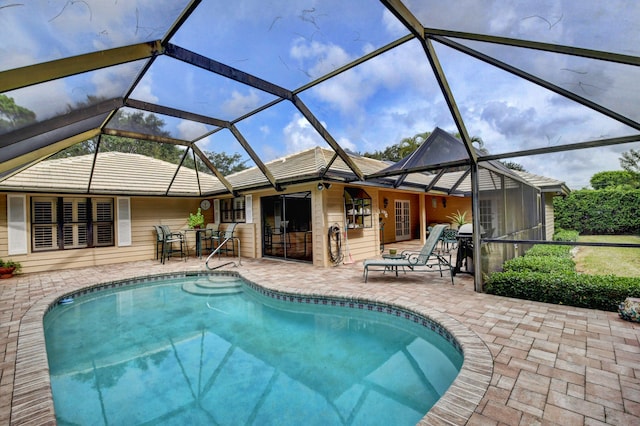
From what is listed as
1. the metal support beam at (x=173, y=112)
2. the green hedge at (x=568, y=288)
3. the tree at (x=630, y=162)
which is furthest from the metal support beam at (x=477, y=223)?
the tree at (x=630, y=162)

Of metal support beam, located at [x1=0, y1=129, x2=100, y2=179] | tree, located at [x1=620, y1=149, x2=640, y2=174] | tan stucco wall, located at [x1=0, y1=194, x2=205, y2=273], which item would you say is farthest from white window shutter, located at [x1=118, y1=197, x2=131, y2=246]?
tree, located at [x1=620, y1=149, x2=640, y2=174]

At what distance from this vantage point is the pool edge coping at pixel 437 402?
2.00 metres

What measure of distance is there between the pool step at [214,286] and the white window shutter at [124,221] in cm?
386

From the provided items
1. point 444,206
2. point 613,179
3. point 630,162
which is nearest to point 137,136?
point 444,206

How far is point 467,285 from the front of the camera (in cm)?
554

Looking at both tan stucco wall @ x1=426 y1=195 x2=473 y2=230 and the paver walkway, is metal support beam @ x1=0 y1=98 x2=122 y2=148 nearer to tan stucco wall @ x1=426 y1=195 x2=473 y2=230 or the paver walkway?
the paver walkway

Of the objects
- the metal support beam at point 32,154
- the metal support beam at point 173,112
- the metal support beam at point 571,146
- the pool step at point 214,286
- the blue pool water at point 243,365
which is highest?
the metal support beam at point 173,112

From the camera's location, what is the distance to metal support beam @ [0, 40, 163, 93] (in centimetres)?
189

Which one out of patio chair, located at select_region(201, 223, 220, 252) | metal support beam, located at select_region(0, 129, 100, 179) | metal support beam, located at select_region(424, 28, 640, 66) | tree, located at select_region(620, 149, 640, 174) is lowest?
patio chair, located at select_region(201, 223, 220, 252)

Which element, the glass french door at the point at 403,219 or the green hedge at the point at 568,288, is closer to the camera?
the green hedge at the point at 568,288

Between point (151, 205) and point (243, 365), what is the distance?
869 centimetres

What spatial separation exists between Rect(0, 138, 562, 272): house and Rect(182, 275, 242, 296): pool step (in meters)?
2.22

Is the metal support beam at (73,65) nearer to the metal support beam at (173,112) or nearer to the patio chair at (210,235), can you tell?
the metal support beam at (173,112)

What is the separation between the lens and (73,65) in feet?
7.66
